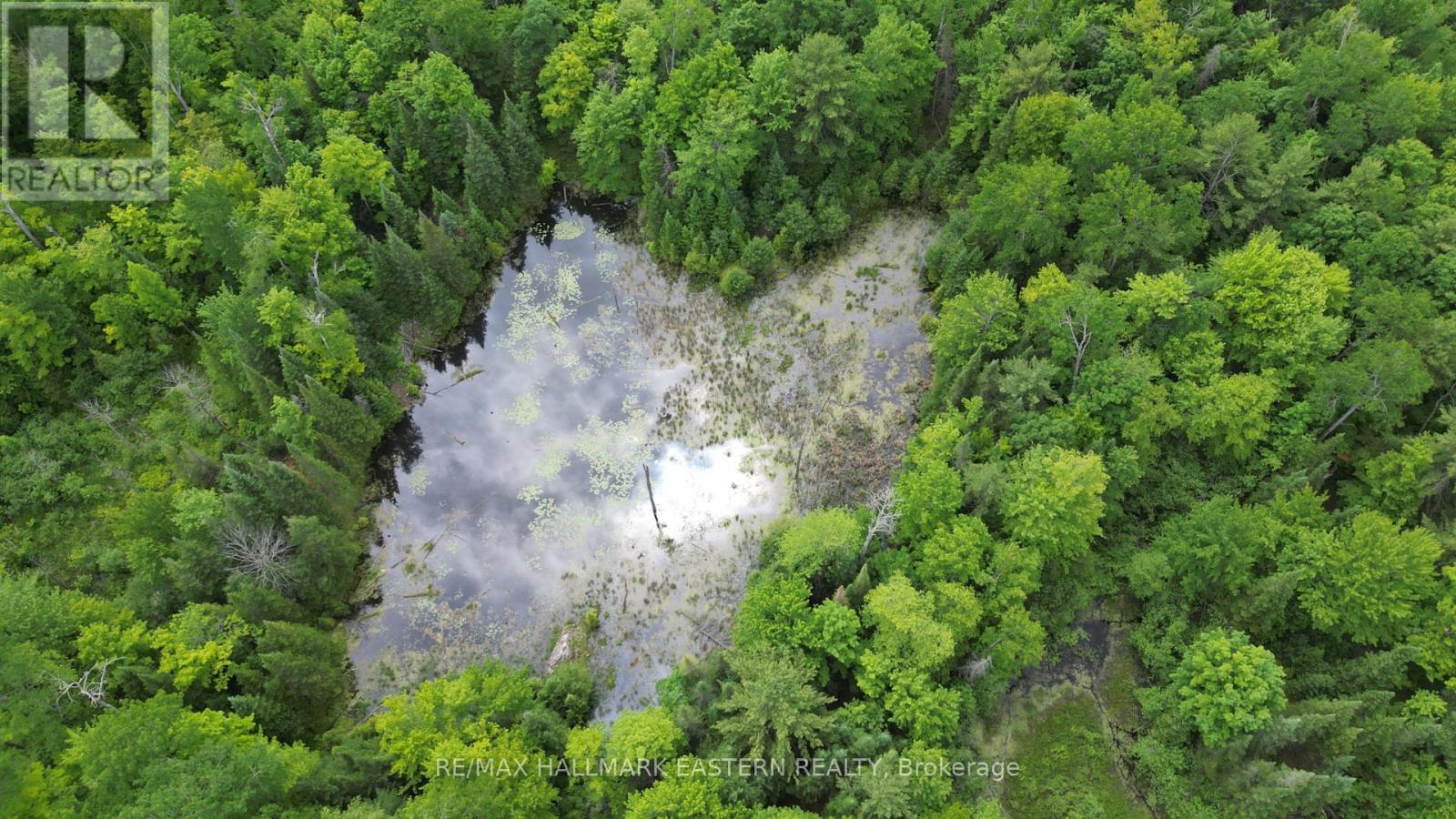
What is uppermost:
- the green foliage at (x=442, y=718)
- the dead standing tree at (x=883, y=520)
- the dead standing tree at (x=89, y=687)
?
the dead standing tree at (x=883, y=520)

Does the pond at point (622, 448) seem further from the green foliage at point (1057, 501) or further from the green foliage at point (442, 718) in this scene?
the green foliage at point (1057, 501)

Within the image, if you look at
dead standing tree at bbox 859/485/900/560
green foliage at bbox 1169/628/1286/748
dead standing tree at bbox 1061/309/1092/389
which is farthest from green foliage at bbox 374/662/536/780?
dead standing tree at bbox 1061/309/1092/389

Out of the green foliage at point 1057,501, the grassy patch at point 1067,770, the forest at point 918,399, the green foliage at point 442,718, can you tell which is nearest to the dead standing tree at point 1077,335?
the forest at point 918,399

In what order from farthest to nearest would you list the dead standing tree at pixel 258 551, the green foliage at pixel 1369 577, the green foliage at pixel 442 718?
the dead standing tree at pixel 258 551
the green foliage at pixel 1369 577
the green foliage at pixel 442 718

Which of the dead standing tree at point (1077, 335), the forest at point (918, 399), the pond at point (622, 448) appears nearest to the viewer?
the forest at point (918, 399)

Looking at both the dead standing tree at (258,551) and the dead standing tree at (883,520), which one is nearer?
the dead standing tree at (883,520)

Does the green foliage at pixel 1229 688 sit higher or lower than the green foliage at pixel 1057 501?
lower

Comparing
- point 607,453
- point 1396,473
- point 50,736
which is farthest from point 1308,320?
point 50,736
